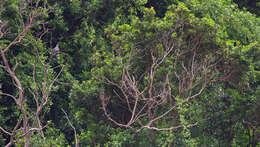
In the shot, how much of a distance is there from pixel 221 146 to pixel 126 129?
1.83 meters

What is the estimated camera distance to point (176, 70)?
9211 millimetres

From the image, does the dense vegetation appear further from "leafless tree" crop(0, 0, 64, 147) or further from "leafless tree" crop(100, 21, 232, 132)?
"leafless tree" crop(0, 0, 64, 147)

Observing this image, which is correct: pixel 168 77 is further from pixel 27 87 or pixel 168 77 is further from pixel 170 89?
pixel 27 87

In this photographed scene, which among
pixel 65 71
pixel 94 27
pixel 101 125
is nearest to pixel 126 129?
pixel 101 125

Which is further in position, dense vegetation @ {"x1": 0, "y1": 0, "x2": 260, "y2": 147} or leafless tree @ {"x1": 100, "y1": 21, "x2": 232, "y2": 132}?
leafless tree @ {"x1": 100, "y1": 21, "x2": 232, "y2": 132}

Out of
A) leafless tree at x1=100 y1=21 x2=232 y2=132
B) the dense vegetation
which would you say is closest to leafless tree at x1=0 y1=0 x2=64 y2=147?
the dense vegetation

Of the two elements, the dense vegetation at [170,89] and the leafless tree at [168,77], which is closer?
the dense vegetation at [170,89]

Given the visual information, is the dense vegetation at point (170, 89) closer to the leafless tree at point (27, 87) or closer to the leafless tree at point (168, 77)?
the leafless tree at point (168, 77)

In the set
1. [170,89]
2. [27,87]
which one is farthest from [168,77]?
[27,87]

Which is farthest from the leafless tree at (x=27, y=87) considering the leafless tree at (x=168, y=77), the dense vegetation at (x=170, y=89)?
the leafless tree at (x=168, y=77)

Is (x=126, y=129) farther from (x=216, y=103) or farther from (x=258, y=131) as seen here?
(x=258, y=131)

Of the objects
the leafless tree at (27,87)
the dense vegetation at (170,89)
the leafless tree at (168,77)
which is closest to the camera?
the leafless tree at (27,87)

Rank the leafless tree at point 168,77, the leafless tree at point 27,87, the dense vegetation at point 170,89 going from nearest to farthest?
the leafless tree at point 27,87 → the dense vegetation at point 170,89 → the leafless tree at point 168,77

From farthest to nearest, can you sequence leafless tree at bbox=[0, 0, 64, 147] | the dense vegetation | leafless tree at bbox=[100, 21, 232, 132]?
leafless tree at bbox=[100, 21, 232, 132], the dense vegetation, leafless tree at bbox=[0, 0, 64, 147]
